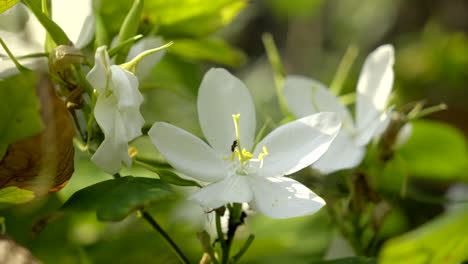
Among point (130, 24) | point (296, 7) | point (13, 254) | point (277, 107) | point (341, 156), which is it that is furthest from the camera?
point (296, 7)

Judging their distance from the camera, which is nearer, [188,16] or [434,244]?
[434,244]

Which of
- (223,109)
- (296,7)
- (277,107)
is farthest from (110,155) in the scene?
(296,7)

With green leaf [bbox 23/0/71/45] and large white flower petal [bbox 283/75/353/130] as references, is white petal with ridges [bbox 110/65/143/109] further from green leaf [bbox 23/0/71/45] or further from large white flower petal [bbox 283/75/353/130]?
large white flower petal [bbox 283/75/353/130]

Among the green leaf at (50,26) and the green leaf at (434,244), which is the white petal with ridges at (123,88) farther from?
the green leaf at (434,244)

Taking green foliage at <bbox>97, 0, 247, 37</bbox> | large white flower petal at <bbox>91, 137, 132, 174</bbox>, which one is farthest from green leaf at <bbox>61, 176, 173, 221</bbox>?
green foliage at <bbox>97, 0, 247, 37</bbox>

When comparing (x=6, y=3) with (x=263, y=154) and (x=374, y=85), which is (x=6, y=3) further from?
(x=374, y=85)
